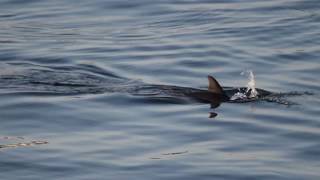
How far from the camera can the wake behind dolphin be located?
508 inches

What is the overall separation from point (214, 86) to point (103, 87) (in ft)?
5.81

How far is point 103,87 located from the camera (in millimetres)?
13680

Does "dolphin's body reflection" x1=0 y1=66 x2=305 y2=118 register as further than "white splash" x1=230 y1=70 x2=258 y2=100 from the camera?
No

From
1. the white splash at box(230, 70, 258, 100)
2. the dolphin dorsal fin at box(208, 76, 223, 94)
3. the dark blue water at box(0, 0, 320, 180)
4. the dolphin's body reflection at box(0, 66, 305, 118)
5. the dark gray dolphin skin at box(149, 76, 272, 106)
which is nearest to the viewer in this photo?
the dark blue water at box(0, 0, 320, 180)

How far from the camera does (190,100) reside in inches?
505

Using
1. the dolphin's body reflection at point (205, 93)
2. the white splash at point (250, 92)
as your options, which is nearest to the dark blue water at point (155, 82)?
the dolphin's body reflection at point (205, 93)

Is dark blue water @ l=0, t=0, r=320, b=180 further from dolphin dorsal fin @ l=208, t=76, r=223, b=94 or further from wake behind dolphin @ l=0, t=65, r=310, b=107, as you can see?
dolphin dorsal fin @ l=208, t=76, r=223, b=94

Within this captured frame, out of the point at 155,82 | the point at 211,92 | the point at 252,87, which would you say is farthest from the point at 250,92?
the point at 155,82

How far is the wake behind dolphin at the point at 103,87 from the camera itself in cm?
1291

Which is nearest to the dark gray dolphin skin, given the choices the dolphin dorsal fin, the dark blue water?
the dolphin dorsal fin

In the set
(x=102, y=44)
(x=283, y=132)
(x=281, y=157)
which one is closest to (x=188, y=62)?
(x=102, y=44)

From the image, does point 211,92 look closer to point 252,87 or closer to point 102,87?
point 252,87

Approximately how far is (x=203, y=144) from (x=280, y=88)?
3.00 meters

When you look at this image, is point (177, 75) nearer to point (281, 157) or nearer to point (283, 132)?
point (283, 132)
